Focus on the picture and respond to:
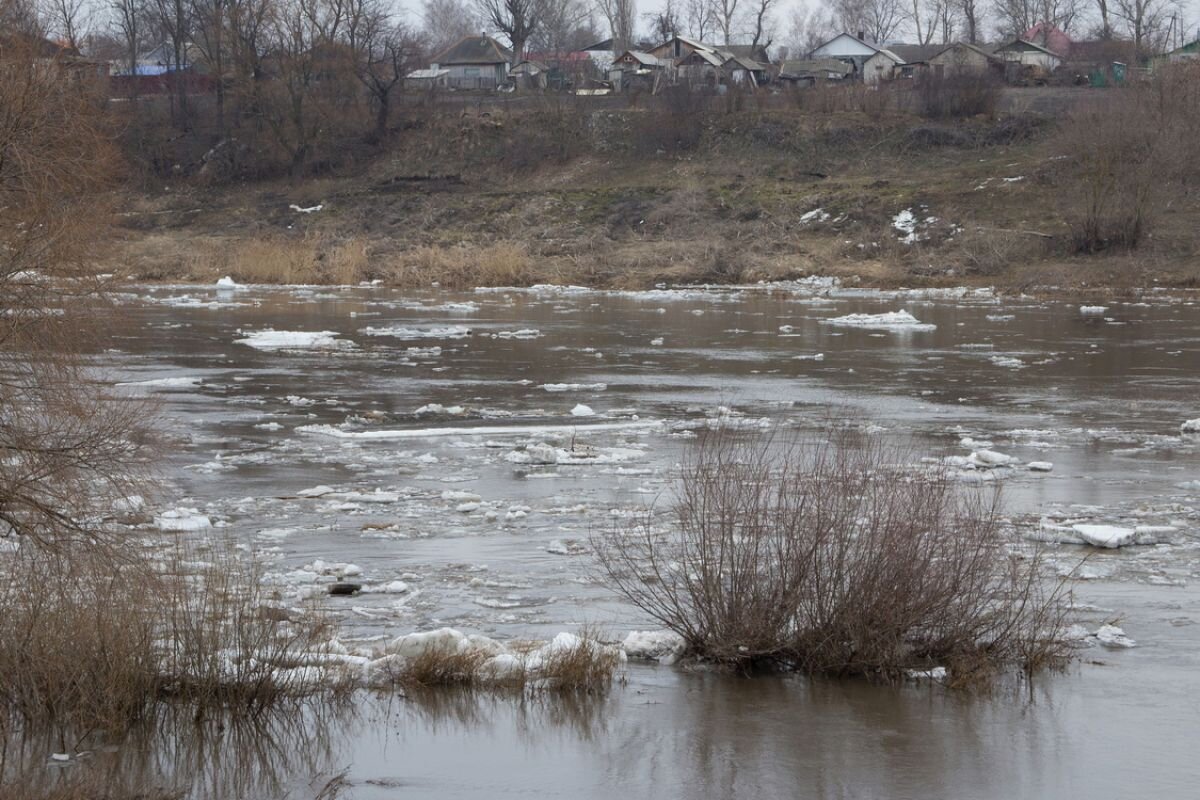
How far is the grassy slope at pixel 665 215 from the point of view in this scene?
4806cm

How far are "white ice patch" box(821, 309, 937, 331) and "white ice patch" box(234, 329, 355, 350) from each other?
12.5 metres

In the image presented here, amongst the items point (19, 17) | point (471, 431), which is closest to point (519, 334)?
point (471, 431)

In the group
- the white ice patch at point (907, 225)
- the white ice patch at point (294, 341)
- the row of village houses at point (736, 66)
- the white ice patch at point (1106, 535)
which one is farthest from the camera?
the row of village houses at point (736, 66)

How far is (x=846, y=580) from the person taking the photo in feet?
29.4

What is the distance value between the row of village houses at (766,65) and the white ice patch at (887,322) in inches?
1438

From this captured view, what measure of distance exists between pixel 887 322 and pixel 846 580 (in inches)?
1036

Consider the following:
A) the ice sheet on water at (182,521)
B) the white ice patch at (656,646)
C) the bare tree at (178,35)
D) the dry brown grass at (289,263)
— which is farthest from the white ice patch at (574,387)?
the bare tree at (178,35)

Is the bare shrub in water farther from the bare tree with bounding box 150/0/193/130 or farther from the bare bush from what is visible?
the bare tree with bounding box 150/0/193/130

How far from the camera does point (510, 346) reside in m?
30.1

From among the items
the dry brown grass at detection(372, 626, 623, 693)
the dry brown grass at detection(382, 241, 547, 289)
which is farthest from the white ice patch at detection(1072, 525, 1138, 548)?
the dry brown grass at detection(382, 241, 547, 289)

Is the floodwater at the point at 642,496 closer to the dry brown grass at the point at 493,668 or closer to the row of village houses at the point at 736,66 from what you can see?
the dry brown grass at the point at 493,668

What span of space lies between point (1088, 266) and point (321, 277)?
1055 inches

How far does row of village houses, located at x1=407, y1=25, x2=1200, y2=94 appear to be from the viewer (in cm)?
7338

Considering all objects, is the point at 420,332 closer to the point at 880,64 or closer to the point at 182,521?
the point at 182,521
